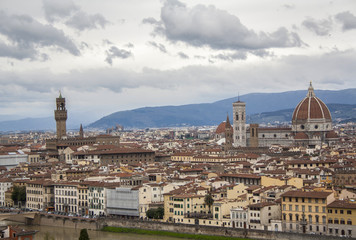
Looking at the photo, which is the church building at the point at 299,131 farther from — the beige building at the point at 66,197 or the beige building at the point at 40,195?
the beige building at the point at 66,197

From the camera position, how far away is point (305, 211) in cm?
5094

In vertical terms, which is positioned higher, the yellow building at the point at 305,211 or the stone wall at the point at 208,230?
the yellow building at the point at 305,211

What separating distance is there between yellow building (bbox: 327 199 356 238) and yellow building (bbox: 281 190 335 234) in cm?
49

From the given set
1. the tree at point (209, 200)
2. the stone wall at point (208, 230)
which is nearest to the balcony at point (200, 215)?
the tree at point (209, 200)

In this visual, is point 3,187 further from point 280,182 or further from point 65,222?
point 280,182

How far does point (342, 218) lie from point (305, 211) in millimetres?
3047

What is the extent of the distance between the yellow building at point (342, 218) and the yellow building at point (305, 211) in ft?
1.59

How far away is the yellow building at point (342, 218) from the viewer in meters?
48.1

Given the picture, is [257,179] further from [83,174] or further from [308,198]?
[83,174]

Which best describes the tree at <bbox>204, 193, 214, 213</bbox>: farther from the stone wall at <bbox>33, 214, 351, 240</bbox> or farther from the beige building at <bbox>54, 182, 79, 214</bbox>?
the beige building at <bbox>54, 182, 79, 214</bbox>

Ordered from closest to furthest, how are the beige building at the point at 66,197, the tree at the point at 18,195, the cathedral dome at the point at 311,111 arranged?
1. the beige building at the point at 66,197
2. the tree at the point at 18,195
3. the cathedral dome at the point at 311,111

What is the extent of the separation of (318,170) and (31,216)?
27.8m

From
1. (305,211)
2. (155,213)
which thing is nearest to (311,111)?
(155,213)

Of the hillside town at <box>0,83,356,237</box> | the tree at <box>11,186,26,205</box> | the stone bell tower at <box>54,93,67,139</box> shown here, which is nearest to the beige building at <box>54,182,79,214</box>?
the hillside town at <box>0,83,356,237</box>
